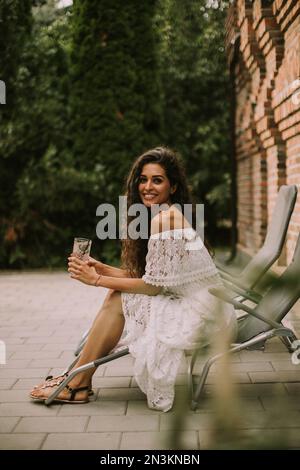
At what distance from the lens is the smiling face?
11.6 feet

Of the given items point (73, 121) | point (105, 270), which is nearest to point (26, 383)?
point (105, 270)

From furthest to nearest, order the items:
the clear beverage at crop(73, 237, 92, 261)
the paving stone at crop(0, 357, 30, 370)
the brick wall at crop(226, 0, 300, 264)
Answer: the brick wall at crop(226, 0, 300, 264) → the paving stone at crop(0, 357, 30, 370) → the clear beverage at crop(73, 237, 92, 261)

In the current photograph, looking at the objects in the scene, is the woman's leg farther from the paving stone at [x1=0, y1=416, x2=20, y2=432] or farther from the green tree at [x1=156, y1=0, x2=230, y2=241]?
the green tree at [x1=156, y1=0, x2=230, y2=241]

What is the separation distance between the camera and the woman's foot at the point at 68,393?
11.1 feet

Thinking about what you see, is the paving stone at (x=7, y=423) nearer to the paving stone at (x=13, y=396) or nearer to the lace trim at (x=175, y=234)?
the paving stone at (x=13, y=396)

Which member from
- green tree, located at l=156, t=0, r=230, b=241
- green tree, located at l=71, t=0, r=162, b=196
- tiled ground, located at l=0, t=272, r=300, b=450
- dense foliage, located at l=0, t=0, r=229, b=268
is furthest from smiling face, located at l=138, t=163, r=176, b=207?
green tree, located at l=156, t=0, r=230, b=241

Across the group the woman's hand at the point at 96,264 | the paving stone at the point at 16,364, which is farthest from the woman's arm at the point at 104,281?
the paving stone at the point at 16,364

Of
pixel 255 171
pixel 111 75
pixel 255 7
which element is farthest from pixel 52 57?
pixel 255 7

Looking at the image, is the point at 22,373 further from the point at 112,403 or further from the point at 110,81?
the point at 110,81

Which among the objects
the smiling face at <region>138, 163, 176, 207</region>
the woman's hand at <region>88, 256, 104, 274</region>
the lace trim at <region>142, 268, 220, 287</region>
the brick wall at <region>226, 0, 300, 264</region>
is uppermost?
the brick wall at <region>226, 0, 300, 264</region>

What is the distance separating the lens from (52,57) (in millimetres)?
10797

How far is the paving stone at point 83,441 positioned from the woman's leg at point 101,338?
54 cm

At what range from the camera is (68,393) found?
3383mm

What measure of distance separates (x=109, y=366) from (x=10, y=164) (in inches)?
270
